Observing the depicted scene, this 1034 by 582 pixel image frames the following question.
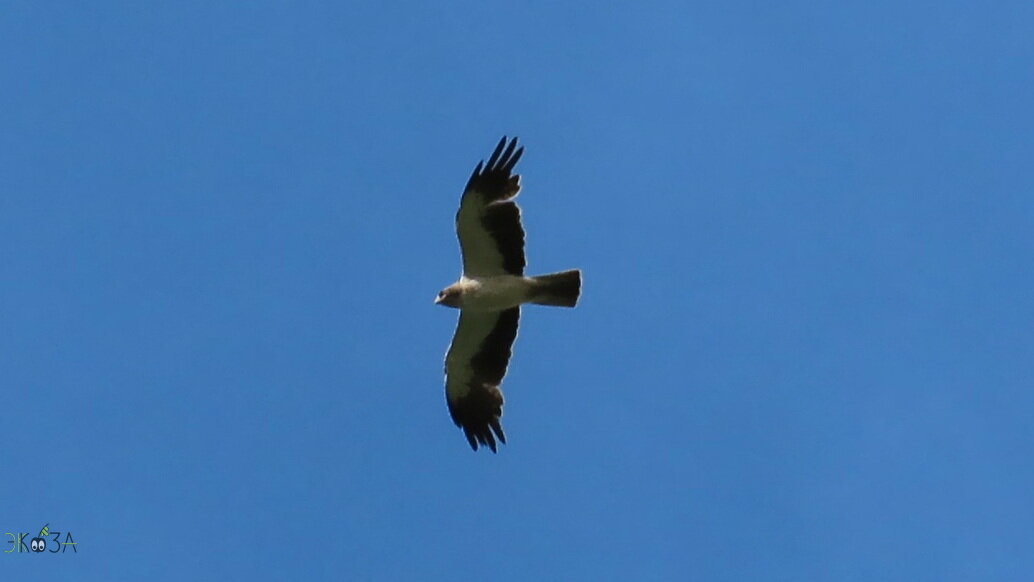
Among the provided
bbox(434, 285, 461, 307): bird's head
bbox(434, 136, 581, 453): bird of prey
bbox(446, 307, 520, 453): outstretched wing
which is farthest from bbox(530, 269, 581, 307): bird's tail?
bbox(434, 285, 461, 307): bird's head

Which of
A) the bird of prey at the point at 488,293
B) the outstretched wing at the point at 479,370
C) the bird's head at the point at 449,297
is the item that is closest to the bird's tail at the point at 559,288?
the bird of prey at the point at 488,293

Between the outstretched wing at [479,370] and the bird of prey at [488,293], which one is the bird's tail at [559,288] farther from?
the outstretched wing at [479,370]

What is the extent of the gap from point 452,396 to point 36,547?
6243 millimetres

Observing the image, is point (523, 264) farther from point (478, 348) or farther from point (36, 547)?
point (36, 547)

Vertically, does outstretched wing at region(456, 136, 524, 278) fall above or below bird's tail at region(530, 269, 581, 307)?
above

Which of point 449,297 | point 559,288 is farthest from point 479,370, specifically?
point 559,288

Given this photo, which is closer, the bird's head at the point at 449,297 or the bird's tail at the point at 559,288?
the bird's tail at the point at 559,288

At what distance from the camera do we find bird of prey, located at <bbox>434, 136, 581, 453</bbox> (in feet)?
71.3

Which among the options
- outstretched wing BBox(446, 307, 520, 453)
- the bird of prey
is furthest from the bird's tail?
outstretched wing BBox(446, 307, 520, 453)

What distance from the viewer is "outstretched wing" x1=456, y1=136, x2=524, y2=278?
71.2ft

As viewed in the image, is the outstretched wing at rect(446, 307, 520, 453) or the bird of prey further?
the outstretched wing at rect(446, 307, 520, 453)

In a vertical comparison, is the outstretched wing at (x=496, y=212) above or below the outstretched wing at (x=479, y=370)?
above

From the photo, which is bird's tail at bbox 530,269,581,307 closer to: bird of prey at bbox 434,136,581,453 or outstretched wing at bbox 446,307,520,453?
bird of prey at bbox 434,136,581,453

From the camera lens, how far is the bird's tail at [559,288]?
2180 centimetres
